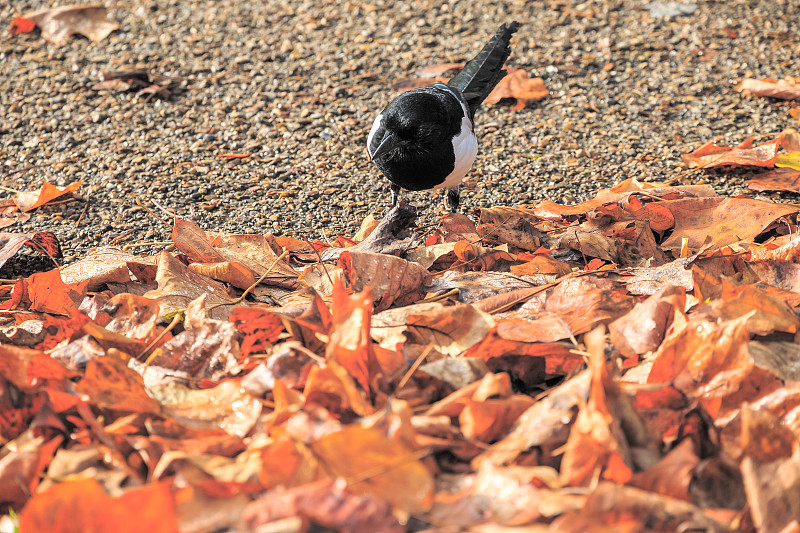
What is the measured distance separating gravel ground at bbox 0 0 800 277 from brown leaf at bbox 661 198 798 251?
91cm

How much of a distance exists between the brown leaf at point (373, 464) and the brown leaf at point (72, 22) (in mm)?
4598

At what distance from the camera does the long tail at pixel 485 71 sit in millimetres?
4098

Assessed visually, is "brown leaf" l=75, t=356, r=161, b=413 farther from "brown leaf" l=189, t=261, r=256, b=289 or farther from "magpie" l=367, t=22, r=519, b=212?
"magpie" l=367, t=22, r=519, b=212

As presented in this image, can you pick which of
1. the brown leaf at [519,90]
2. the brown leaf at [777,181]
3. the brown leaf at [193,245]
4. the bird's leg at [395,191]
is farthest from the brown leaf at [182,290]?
the brown leaf at [519,90]

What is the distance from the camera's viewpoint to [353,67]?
181 inches

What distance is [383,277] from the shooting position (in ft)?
6.10

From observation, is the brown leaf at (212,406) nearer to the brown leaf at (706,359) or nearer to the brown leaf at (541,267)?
the brown leaf at (706,359)

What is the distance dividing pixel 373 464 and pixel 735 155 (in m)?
2.89

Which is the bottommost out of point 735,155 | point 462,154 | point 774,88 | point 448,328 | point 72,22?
point 774,88

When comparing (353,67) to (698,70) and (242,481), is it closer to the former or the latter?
(698,70)

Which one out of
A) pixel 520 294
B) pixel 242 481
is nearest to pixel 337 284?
pixel 242 481

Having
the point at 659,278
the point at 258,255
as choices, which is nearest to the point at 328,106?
the point at 258,255

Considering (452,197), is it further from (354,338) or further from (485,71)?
(354,338)

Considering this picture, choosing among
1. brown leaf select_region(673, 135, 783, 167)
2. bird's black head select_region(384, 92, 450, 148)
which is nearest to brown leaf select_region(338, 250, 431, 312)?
bird's black head select_region(384, 92, 450, 148)
